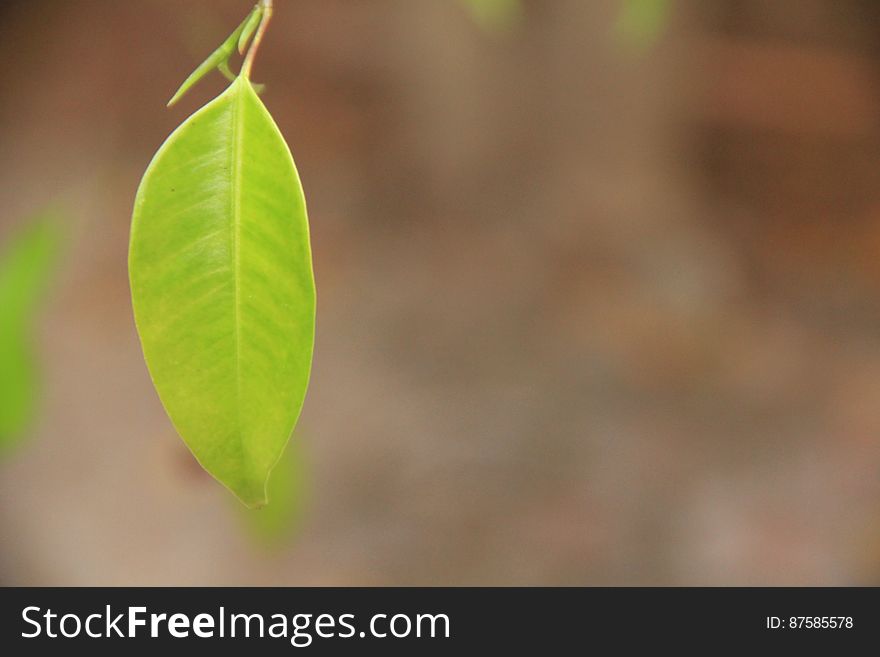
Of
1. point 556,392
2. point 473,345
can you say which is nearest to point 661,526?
point 556,392

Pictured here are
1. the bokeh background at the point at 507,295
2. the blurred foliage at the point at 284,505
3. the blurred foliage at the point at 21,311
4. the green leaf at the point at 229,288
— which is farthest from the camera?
the bokeh background at the point at 507,295

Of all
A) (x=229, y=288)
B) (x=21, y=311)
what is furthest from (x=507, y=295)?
(x=229, y=288)

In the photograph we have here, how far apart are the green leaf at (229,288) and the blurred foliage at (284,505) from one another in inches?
29.7

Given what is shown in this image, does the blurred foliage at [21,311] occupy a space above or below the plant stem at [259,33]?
above

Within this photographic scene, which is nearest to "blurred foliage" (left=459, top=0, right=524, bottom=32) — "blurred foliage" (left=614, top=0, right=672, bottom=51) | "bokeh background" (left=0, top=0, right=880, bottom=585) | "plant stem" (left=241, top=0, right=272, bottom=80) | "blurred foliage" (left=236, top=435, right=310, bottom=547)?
"bokeh background" (left=0, top=0, right=880, bottom=585)

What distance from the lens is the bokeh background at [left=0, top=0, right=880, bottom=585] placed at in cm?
121

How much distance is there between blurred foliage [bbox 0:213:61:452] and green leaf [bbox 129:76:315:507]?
750mm

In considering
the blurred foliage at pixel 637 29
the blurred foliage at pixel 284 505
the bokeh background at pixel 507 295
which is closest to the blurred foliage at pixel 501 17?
the bokeh background at pixel 507 295

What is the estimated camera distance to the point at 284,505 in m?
1.16

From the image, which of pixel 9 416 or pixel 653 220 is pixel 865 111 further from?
pixel 9 416

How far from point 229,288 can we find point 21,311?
77 centimetres

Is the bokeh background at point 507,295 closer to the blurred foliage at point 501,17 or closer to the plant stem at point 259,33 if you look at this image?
A: the blurred foliage at point 501,17

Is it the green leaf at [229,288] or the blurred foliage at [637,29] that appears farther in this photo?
the blurred foliage at [637,29]

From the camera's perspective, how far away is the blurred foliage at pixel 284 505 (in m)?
1.11
